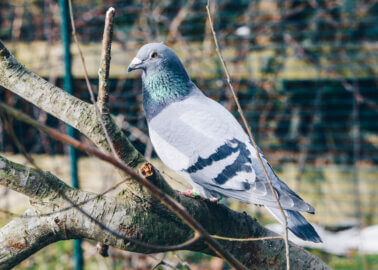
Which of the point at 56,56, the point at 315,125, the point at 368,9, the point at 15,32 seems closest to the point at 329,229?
the point at 315,125

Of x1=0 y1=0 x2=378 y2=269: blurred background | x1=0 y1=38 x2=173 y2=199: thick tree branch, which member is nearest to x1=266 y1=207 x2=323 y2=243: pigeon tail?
x1=0 y1=38 x2=173 y2=199: thick tree branch

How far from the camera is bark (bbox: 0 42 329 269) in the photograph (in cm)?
109

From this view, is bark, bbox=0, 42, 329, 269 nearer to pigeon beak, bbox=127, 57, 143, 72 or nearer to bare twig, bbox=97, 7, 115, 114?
bare twig, bbox=97, 7, 115, 114

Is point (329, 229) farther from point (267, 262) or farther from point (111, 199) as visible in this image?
point (111, 199)

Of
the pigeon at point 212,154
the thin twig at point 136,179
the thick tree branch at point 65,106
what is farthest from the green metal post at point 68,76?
the thin twig at point 136,179

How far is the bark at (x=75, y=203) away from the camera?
43.0 inches

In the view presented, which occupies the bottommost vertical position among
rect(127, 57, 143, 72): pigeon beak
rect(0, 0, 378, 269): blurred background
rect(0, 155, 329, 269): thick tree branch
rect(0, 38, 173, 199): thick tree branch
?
rect(0, 0, 378, 269): blurred background

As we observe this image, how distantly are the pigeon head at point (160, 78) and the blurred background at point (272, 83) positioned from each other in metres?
1.08

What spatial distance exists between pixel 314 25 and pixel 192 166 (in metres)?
1.79

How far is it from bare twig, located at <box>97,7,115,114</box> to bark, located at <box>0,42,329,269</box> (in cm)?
3

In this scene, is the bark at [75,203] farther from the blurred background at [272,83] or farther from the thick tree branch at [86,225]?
the blurred background at [272,83]

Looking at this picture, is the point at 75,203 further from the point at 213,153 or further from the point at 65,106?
the point at 213,153

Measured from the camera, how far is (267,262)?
4.42 ft

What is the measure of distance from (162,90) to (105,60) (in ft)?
2.55
